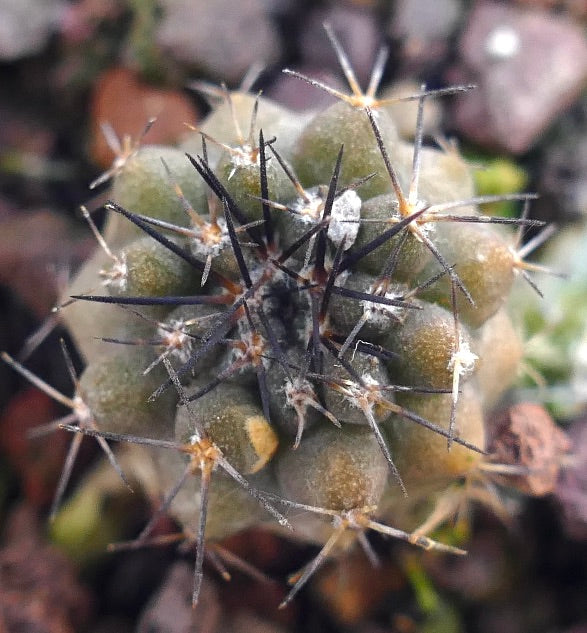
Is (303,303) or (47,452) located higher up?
(303,303)

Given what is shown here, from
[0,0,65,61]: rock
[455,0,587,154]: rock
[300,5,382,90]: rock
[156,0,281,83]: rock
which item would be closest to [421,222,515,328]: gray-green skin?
[455,0,587,154]: rock

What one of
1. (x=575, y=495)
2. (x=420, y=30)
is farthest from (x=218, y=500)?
(x=420, y=30)

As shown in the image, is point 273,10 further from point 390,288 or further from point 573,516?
point 573,516

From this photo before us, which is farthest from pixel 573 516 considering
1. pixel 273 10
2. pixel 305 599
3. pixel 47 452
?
pixel 273 10

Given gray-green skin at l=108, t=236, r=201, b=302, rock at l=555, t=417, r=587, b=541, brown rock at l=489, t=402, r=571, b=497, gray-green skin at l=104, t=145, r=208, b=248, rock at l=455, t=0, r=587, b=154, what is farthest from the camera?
rock at l=455, t=0, r=587, b=154

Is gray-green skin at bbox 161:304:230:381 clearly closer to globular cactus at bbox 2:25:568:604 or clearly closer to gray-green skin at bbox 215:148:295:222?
globular cactus at bbox 2:25:568:604

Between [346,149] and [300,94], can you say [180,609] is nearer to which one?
[346,149]

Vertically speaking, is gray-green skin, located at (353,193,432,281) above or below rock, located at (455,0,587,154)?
above
